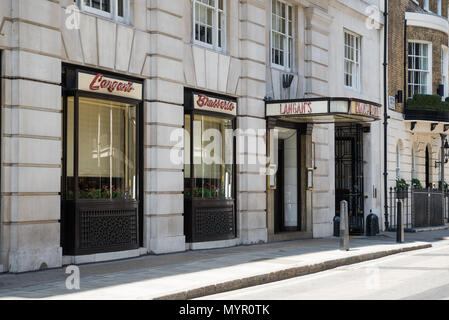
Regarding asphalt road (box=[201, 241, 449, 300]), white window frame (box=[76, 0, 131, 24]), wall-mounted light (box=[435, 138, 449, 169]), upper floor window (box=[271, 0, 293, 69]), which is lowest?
asphalt road (box=[201, 241, 449, 300])

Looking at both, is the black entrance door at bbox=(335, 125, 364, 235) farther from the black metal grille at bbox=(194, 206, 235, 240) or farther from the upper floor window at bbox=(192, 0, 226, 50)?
the upper floor window at bbox=(192, 0, 226, 50)

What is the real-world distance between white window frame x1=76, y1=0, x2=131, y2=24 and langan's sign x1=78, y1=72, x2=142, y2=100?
1289 mm

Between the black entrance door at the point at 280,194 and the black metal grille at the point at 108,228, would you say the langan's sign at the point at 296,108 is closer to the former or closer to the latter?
the black entrance door at the point at 280,194

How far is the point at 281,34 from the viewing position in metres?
19.5

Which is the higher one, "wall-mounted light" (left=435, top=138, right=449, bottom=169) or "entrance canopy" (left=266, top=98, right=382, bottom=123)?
"entrance canopy" (left=266, top=98, right=382, bottom=123)

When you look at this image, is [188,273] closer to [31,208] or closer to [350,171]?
[31,208]

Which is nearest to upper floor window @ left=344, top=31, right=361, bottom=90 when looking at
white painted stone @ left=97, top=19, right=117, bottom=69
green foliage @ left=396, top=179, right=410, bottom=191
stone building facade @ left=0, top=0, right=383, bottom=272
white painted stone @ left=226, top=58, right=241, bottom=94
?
stone building facade @ left=0, top=0, right=383, bottom=272

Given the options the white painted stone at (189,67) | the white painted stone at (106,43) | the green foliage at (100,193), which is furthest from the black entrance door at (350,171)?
the white painted stone at (106,43)

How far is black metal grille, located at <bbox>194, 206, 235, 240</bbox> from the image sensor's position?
1599 centimetres

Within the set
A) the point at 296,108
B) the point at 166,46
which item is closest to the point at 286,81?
the point at 296,108

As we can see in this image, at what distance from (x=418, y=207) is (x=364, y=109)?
975cm

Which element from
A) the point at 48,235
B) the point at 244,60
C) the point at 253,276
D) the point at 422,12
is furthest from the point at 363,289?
the point at 422,12

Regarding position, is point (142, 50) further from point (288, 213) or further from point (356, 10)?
point (356, 10)

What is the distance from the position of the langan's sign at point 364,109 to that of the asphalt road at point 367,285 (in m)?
4.13
